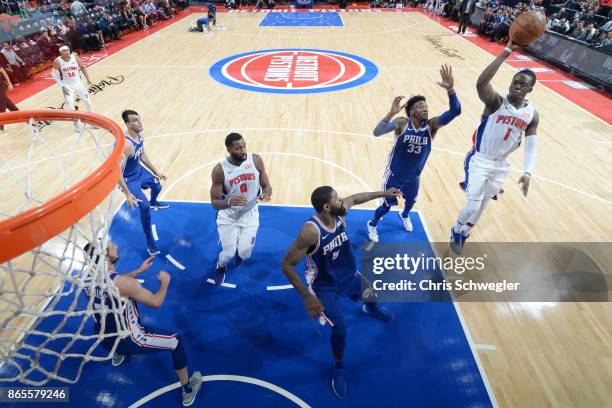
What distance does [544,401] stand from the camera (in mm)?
3338

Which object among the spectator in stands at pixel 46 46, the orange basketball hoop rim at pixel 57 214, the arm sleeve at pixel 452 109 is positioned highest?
the orange basketball hoop rim at pixel 57 214

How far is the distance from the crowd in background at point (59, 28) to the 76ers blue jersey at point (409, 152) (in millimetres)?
12329

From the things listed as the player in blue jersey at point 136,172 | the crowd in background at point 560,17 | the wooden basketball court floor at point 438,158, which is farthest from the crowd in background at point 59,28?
the crowd in background at point 560,17

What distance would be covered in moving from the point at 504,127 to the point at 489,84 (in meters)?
0.59

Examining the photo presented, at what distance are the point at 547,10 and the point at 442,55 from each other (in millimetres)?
9443

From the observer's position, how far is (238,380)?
11.3 feet

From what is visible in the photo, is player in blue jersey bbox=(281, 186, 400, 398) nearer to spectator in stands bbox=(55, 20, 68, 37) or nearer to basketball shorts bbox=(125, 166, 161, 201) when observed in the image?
basketball shorts bbox=(125, 166, 161, 201)

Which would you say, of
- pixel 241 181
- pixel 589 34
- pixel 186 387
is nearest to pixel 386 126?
pixel 241 181

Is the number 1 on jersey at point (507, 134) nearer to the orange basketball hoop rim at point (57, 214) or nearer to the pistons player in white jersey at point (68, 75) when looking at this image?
the orange basketball hoop rim at point (57, 214)

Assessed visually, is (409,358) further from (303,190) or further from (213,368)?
(303,190)

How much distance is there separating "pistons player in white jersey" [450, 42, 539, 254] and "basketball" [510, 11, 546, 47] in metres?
0.14

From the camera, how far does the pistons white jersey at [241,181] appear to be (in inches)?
161

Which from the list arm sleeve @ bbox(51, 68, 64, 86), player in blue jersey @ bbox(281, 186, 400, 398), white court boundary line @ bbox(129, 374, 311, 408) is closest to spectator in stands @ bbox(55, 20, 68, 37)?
arm sleeve @ bbox(51, 68, 64, 86)

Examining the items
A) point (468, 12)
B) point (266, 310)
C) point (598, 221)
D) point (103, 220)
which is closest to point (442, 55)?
point (468, 12)
